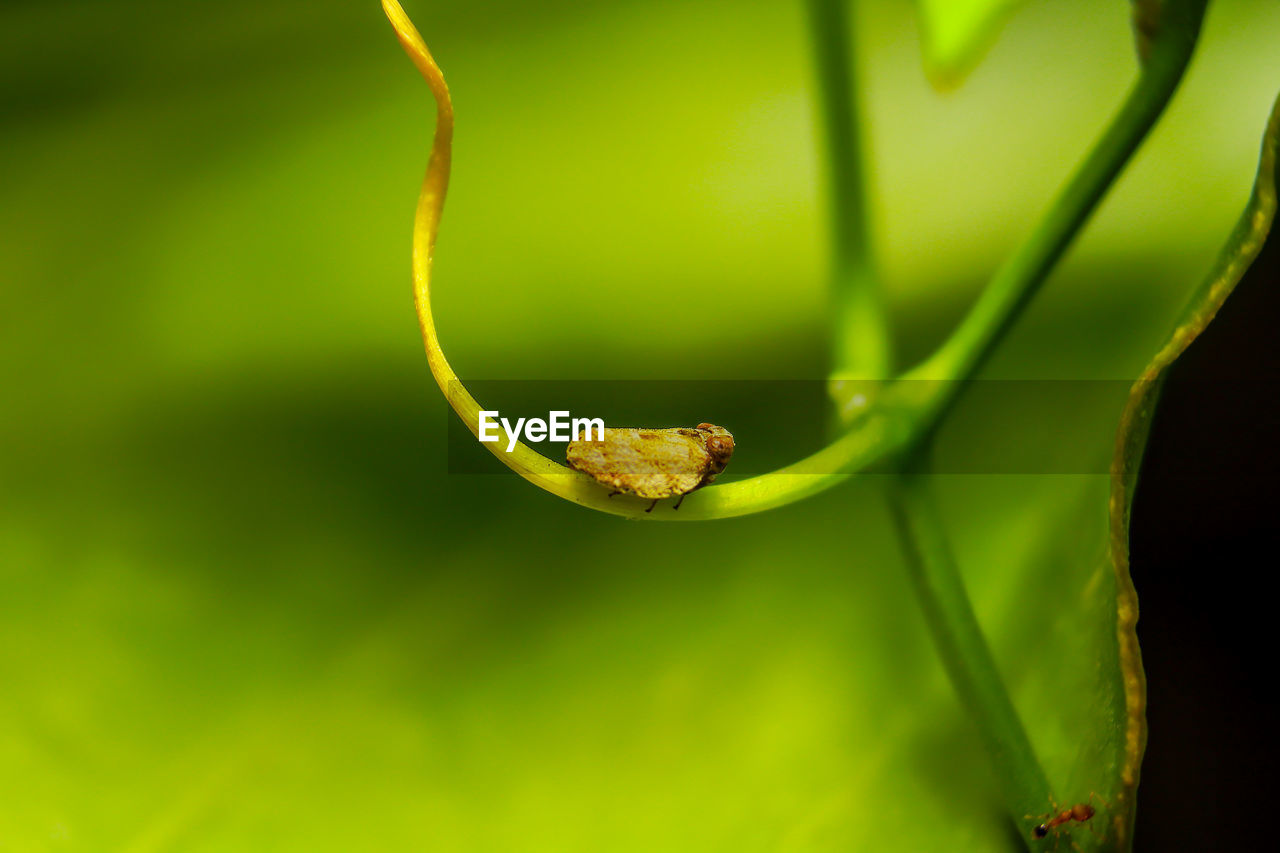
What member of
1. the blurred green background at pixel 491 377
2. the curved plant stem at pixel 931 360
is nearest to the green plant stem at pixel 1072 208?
the curved plant stem at pixel 931 360

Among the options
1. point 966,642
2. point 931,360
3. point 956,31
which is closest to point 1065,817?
point 966,642

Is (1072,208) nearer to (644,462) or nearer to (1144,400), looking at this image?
(1144,400)

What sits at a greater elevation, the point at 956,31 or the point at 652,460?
the point at 956,31

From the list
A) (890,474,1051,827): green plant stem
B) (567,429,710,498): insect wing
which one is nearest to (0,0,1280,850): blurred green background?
(890,474,1051,827): green plant stem

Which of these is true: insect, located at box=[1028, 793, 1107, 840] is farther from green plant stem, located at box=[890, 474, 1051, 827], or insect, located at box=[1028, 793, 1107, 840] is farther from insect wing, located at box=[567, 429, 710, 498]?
insect wing, located at box=[567, 429, 710, 498]

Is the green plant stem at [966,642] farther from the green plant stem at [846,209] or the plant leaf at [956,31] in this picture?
the plant leaf at [956,31]
